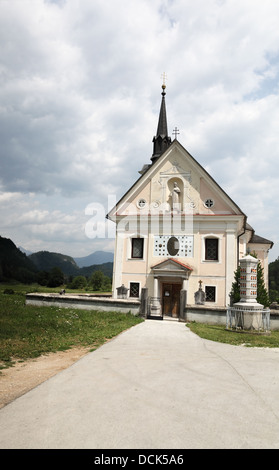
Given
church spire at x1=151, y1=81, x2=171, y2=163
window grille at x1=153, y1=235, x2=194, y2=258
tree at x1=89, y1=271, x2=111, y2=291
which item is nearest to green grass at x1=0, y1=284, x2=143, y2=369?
window grille at x1=153, y1=235, x2=194, y2=258

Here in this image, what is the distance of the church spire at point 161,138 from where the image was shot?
30047 mm

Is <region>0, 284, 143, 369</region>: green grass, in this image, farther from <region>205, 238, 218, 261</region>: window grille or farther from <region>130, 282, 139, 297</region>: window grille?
<region>205, 238, 218, 261</region>: window grille

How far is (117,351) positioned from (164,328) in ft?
18.4

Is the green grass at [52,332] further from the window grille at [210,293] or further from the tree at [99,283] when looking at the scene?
the tree at [99,283]

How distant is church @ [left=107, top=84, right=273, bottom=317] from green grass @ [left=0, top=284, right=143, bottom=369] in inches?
211

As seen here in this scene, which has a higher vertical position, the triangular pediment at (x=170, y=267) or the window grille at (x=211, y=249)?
the window grille at (x=211, y=249)

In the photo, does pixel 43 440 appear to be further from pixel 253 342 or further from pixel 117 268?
pixel 117 268

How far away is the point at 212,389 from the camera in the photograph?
17.2ft

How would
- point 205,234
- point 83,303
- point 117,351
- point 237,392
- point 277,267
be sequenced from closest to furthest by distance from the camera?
point 237,392 < point 117,351 < point 83,303 < point 205,234 < point 277,267

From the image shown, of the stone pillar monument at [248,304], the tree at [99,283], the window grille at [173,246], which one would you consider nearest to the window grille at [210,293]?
the window grille at [173,246]

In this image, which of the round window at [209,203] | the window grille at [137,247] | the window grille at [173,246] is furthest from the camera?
the window grille at [137,247]

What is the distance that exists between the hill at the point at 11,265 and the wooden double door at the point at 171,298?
46464 mm

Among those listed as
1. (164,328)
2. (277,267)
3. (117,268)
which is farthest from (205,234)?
(277,267)

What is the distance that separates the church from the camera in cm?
1972
